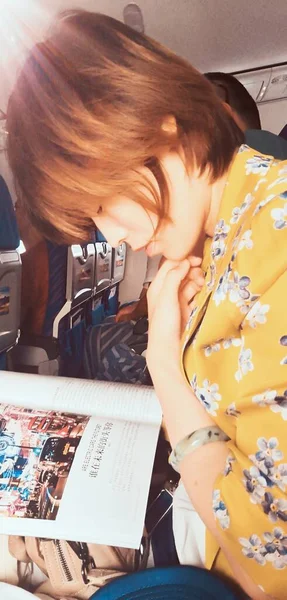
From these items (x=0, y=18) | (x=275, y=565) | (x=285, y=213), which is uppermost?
(x=0, y=18)

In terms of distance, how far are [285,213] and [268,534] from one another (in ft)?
0.98

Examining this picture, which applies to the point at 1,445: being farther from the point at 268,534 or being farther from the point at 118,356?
the point at 118,356

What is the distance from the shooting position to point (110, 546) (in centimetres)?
56

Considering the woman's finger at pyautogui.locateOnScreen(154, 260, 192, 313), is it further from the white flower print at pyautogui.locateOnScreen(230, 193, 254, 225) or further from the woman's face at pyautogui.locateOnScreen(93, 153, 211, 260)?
the white flower print at pyautogui.locateOnScreen(230, 193, 254, 225)

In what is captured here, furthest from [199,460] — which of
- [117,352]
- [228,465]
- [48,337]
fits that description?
[48,337]

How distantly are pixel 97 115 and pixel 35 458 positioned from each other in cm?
48

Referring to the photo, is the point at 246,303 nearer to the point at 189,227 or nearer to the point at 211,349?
the point at 211,349

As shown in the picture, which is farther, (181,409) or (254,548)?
(181,409)

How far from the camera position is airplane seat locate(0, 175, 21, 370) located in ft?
3.55

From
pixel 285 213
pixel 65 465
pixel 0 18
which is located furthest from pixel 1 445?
pixel 0 18

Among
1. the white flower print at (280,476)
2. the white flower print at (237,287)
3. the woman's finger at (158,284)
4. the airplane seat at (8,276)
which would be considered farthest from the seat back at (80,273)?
the white flower print at (280,476)

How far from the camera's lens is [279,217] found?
42cm

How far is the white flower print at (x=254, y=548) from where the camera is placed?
0.42 meters

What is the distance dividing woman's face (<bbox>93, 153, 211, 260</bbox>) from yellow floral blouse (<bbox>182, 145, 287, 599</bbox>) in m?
0.16
